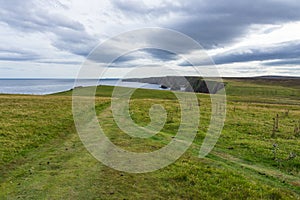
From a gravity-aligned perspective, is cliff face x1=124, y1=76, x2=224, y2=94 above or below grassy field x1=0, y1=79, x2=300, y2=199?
above

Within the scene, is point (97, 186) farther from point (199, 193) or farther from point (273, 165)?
point (273, 165)

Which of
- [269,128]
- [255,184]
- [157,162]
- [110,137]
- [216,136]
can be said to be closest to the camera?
[255,184]

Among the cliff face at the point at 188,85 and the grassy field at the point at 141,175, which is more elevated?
the cliff face at the point at 188,85

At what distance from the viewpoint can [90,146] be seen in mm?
15391

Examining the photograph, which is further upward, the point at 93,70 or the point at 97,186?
the point at 93,70

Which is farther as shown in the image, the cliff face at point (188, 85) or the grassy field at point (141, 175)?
the cliff face at point (188, 85)

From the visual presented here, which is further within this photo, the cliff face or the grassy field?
the cliff face

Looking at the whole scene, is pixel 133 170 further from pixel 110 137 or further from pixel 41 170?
pixel 110 137

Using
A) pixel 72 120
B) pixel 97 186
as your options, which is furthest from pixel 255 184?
pixel 72 120

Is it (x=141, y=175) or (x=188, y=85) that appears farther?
(x=188, y=85)

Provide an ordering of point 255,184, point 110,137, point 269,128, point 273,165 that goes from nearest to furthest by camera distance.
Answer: point 255,184, point 273,165, point 110,137, point 269,128

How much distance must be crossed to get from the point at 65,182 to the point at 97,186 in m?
1.45

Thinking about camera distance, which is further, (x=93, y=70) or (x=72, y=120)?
(x=72, y=120)

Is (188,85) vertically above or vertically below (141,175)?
above
